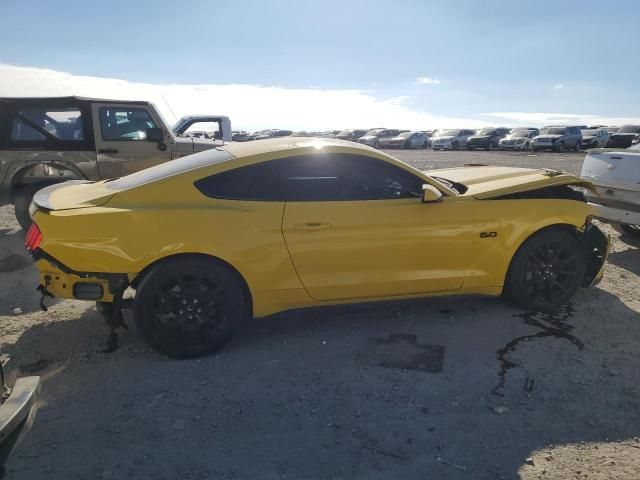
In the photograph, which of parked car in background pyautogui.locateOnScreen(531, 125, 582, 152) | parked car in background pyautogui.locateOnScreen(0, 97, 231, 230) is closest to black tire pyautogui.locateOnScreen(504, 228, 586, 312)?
parked car in background pyautogui.locateOnScreen(0, 97, 231, 230)

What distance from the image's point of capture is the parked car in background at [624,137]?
27266 millimetres

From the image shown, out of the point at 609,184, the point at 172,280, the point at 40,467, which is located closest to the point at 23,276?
the point at 172,280

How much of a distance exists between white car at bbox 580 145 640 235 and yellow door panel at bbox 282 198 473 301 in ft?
8.64

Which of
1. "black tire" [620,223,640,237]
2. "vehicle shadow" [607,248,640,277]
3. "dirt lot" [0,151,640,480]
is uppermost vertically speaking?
"black tire" [620,223,640,237]

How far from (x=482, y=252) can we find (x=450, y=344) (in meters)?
0.82

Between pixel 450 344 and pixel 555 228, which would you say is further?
pixel 555 228

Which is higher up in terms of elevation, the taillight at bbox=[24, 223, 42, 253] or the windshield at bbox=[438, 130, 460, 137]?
the windshield at bbox=[438, 130, 460, 137]

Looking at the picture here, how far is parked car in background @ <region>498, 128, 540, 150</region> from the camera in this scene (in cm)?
3092

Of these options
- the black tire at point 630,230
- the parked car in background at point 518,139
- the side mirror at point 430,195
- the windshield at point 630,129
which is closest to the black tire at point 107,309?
the side mirror at point 430,195

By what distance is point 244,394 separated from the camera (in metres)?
3.15

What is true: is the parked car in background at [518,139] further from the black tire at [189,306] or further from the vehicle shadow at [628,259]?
the black tire at [189,306]

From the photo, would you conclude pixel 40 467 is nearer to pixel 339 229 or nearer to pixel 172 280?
pixel 172 280

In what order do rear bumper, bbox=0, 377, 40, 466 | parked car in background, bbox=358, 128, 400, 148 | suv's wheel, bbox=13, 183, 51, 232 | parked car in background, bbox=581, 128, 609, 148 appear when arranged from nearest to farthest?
rear bumper, bbox=0, 377, 40, 466 → suv's wheel, bbox=13, 183, 51, 232 → parked car in background, bbox=581, 128, 609, 148 → parked car in background, bbox=358, 128, 400, 148

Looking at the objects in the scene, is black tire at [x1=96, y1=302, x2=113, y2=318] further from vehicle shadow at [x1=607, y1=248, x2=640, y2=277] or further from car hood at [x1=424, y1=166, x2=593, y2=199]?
vehicle shadow at [x1=607, y1=248, x2=640, y2=277]
